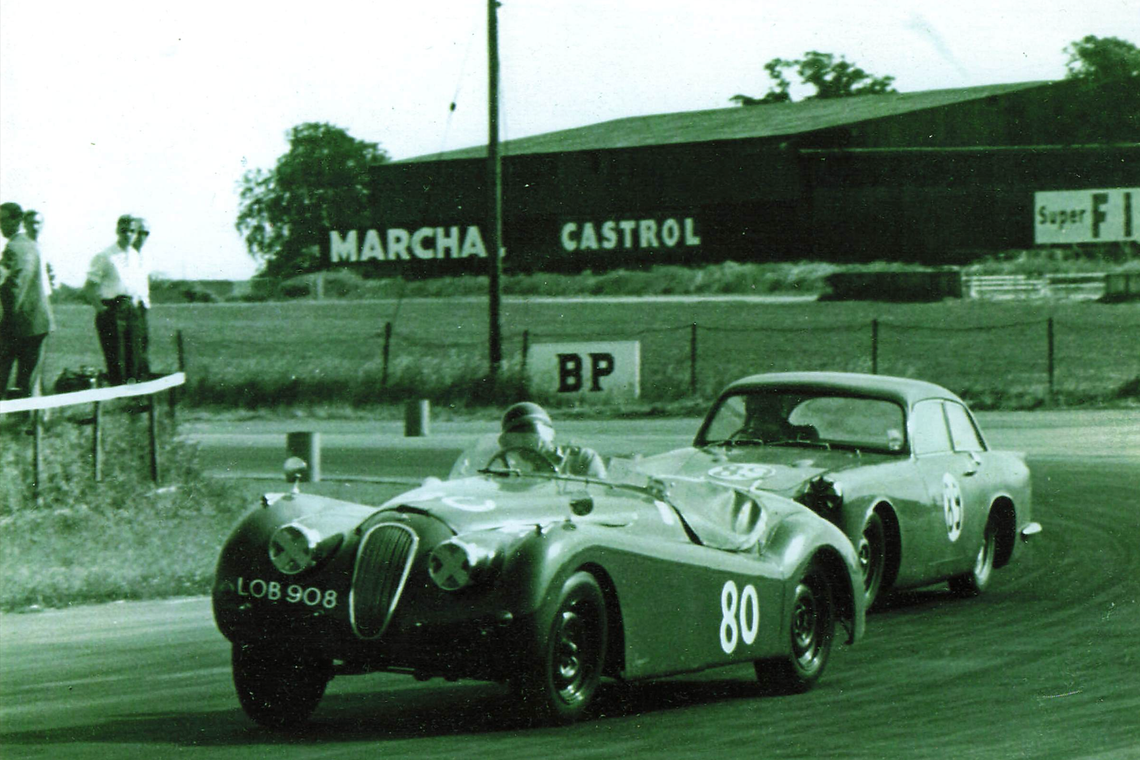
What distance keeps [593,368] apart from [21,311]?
14572 millimetres

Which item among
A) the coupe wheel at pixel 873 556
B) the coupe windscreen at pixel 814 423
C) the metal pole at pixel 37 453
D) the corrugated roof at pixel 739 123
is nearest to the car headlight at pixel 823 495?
the coupe wheel at pixel 873 556

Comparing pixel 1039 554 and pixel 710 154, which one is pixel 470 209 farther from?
pixel 1039 554

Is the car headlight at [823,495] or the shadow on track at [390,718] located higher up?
the car headlight at [823,495]

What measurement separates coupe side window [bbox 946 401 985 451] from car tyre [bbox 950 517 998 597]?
53cm

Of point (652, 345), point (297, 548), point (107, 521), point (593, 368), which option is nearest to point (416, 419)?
point (593, 368)

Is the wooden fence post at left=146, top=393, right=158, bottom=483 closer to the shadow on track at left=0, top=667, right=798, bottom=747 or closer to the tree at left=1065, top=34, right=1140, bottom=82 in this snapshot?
the shadow on track at left=0, top=667, right=798, bottom=747

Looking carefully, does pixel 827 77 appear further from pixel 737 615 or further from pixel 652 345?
pixel 737 615

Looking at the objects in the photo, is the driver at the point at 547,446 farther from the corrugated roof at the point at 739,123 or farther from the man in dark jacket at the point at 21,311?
the corrugated roof at the point at 739,123

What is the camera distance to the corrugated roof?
108ft

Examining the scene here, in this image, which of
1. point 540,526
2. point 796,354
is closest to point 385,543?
point 540,526

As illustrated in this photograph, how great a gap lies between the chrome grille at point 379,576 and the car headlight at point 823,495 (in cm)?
347

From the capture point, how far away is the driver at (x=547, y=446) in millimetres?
6430

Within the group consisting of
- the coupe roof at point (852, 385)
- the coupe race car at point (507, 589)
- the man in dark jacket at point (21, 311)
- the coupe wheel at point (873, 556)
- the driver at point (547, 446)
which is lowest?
the coupe wheel at point (873, 556)

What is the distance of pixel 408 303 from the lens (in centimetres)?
4653
